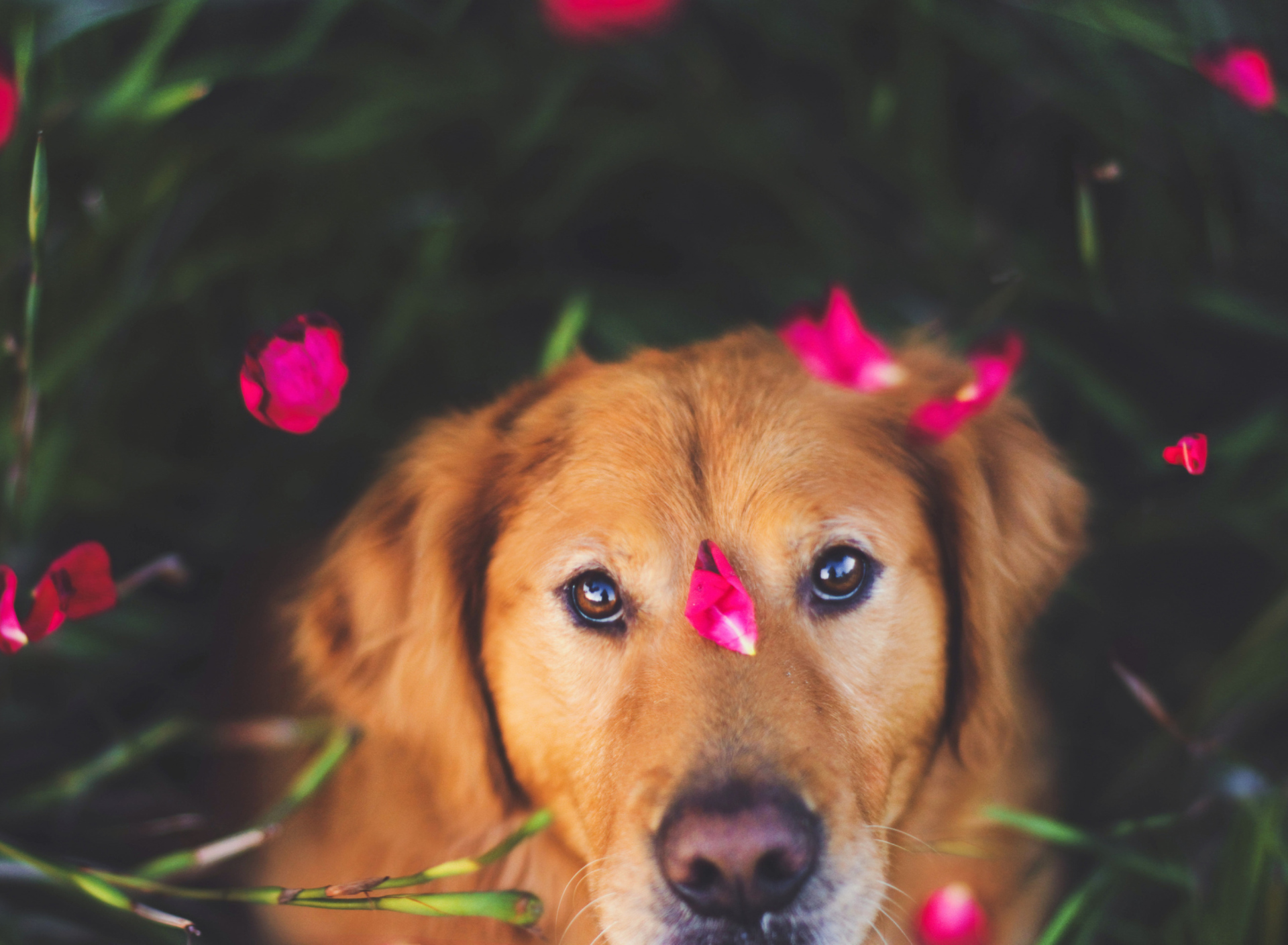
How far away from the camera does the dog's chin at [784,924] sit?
129cm

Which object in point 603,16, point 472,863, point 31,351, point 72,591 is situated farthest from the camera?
point 603,16

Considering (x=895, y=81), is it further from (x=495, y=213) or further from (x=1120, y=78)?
(x=495, y=213)

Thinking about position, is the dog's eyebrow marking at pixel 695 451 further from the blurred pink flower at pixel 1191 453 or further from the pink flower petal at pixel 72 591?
the pink flower petal at pixel 72 591

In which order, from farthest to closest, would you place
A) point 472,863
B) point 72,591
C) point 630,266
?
1. point 630,266
2. point 72,591
3. point 472,863

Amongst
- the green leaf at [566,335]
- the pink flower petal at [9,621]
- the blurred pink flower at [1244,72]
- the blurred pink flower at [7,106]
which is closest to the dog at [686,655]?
the green leaf at [566,335]

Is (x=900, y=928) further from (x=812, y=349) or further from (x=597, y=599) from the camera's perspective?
(x=812, y=349)

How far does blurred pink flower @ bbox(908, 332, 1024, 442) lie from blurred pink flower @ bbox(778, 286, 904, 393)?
0.34ft

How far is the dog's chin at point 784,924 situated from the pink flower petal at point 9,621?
96cm

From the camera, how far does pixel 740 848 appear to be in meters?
1.24

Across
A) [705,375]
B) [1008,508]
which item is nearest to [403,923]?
[705,375]

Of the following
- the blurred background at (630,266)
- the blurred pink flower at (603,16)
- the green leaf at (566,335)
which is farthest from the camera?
the blurred pink flower at (603,16)

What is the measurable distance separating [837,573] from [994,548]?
0.33 meters


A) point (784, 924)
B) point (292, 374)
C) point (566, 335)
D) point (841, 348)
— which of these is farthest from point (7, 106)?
point (784, 924)

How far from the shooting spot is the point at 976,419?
166 centimetres
